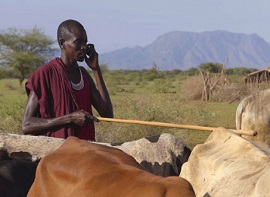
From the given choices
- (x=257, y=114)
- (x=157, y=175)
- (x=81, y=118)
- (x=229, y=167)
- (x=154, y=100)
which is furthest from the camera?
(x=154, y=100)

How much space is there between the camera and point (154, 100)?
13492mm

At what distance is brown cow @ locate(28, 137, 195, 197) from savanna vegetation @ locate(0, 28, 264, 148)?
119cm

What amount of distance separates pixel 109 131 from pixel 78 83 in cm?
657

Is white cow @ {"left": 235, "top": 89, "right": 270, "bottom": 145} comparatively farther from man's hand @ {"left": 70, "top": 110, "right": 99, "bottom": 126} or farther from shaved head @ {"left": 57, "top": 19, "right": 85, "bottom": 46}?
shaved head @ {"left": 57, "top": 19, "right": 85, "bottom": 46}

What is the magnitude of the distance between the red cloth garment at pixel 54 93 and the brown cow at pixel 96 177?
4.47 feet

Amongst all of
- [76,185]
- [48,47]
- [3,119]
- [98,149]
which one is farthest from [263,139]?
[48,47]

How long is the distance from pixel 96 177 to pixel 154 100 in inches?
441

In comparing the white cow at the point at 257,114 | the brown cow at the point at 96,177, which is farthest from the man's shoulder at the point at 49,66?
the white cow at the point at 257,114

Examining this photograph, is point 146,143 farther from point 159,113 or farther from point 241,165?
point 159,113

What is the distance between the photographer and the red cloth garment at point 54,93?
4.02m

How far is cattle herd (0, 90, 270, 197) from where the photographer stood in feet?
7.16

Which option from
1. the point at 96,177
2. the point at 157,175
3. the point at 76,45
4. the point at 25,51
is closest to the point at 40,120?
the point at 76,45

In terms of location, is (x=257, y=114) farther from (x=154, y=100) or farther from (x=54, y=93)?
(x=154, y=100)

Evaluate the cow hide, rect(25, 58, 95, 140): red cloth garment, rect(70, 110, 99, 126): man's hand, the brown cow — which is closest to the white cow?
the cow hide
